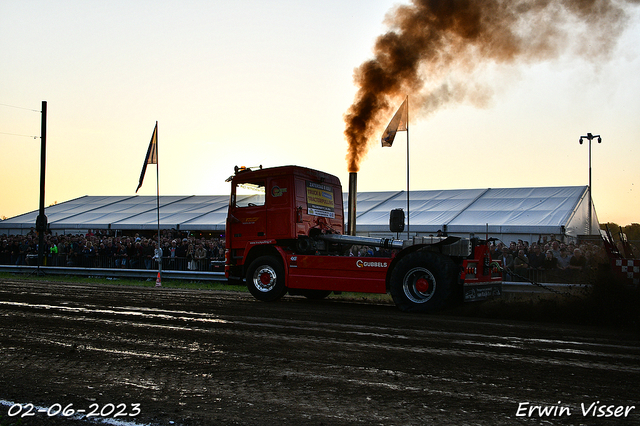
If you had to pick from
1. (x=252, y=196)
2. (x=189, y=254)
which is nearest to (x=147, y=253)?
(x=189, y=254)

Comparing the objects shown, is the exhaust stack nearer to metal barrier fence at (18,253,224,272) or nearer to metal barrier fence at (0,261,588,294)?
metal barrier fence at (0,261,588,294)

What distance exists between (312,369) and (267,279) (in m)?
7.10

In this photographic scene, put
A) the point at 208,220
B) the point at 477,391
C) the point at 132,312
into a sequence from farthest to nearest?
the point at 208,220, the point at 132,312, the point at 477,391

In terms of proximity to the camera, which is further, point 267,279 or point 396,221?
point 267,279

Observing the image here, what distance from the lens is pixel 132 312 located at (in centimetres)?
964

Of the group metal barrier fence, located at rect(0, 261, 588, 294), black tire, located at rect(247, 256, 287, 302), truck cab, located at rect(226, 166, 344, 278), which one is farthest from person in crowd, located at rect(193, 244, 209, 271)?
black tire, located at rect(247, 256, 287, 302)

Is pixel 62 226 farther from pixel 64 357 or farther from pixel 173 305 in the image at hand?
pixel 64 357

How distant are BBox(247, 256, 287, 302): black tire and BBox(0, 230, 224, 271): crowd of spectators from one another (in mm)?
6679

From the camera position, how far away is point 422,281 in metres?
10.4

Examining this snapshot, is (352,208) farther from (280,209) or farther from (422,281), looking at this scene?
(422,281)

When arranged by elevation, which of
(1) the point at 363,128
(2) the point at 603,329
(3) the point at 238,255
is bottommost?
(2) the point at 603,329

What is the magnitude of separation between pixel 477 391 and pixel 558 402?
627mm

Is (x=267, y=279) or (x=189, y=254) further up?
(x=189, y=254)

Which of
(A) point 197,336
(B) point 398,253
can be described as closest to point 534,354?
(A) point 197,336
